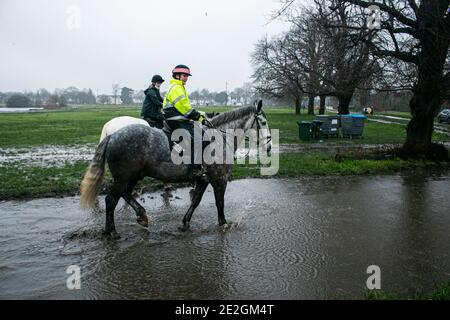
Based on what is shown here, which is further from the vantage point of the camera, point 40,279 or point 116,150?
point 116,150

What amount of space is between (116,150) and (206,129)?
5.59 feet

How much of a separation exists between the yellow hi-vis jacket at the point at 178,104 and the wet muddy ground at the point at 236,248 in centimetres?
219

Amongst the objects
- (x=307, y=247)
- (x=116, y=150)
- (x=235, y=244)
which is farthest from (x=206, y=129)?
(x=307, y=247)

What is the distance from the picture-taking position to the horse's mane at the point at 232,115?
23.6ft

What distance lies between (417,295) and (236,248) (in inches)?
108

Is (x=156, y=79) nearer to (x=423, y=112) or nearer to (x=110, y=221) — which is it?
(x=110, y=221)

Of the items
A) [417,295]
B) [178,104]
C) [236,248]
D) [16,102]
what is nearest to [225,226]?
[236,248]

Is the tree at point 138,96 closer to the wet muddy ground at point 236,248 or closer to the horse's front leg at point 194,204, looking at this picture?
the wet muddy ground at point 236,248

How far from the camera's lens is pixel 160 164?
666 centimetres

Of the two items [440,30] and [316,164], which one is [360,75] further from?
[316,164]

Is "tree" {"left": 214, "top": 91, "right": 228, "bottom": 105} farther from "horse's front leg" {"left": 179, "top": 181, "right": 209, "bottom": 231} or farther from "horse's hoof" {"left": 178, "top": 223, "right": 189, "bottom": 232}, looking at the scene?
"horse's hoof" {"left": 178, "top": 223, "right": 189, "bottom": 232}

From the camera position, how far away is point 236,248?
6.16 m

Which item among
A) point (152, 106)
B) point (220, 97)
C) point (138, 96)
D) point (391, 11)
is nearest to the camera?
point (152, 106)

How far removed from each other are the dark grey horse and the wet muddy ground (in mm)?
551
